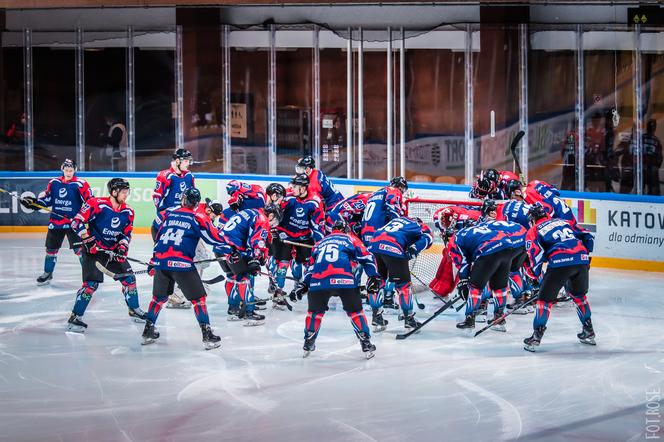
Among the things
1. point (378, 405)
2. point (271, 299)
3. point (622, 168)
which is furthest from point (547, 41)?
point (378, 405)

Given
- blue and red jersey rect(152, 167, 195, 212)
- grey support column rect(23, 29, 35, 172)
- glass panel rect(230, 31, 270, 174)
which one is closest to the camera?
blue and red jersey rect(152, 167, 195, 212)

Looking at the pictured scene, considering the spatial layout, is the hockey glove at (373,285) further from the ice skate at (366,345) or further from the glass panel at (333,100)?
A: the glass panel at (333,100)

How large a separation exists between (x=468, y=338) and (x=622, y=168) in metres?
5.06

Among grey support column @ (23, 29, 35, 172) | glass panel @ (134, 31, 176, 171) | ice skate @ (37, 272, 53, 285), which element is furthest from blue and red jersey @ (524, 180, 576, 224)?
grey support column @ (23, 29, 35, 172)

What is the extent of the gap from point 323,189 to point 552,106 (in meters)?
4.08

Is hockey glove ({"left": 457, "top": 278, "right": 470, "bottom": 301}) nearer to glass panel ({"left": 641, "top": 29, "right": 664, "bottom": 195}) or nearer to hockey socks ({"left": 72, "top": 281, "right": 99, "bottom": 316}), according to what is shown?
hockey socks ({"left": 72, "top": 281, "right": 99, "bottom": 316})

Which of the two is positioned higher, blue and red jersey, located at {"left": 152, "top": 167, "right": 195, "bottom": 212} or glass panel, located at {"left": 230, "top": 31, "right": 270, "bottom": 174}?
glass panel, located at {"left": 230, "top": 31, "right": 270, "bottom": 174}

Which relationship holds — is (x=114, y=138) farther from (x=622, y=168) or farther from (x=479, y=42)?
(x=622, y=168)

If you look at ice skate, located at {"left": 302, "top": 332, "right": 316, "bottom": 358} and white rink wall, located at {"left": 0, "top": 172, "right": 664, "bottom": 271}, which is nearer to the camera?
ice skate, located at {"left": 302, "top": 332, "right": 316, "bottom": 358}

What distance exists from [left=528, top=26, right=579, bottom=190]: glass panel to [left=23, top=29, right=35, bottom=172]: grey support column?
6.91 m

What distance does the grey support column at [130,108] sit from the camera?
50.0ft

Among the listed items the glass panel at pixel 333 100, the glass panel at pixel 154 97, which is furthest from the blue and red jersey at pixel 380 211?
the glass panel at pixel 154 97

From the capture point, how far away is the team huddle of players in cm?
781

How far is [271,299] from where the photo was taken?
970cm
